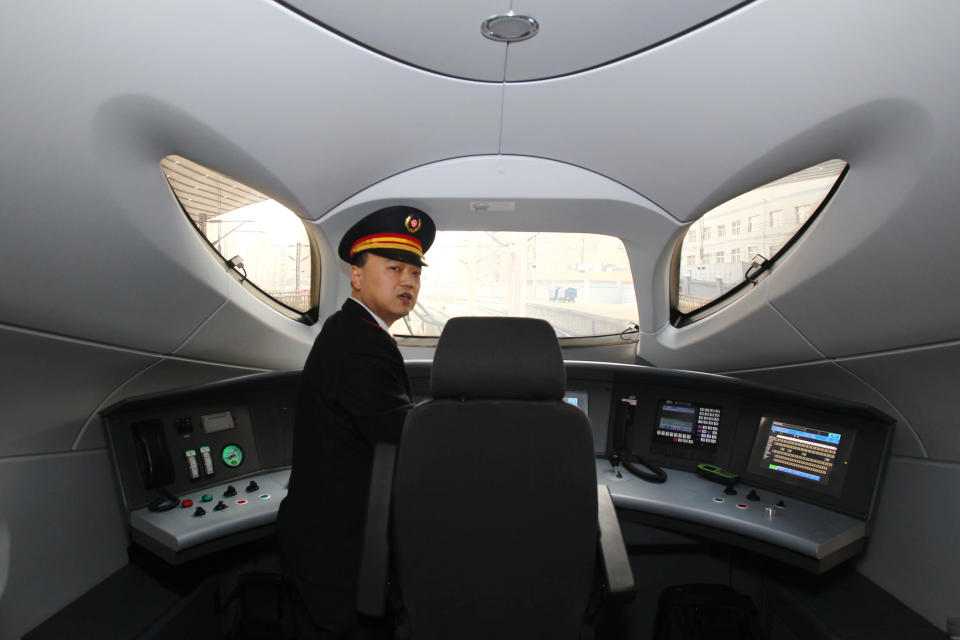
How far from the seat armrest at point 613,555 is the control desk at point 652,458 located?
0.72 meters

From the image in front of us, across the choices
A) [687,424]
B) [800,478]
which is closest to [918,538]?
[800,478]

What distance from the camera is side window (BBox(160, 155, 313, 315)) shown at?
1.93 meters

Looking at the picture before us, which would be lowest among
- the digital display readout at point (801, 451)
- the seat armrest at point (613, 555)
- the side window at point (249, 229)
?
the seat armrest at point (613, 555)

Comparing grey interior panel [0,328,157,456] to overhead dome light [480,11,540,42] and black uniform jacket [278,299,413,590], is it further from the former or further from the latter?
overhead dome light [480,11,540,42]

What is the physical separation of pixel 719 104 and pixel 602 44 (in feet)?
1.25

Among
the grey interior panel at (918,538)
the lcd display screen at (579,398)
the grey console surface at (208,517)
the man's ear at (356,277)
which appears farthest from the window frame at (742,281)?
the grey console surface at (208,517)

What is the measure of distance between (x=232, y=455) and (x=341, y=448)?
130cm

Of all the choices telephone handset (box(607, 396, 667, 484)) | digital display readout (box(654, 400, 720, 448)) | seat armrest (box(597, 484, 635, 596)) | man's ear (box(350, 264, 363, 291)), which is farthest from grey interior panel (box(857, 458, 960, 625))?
man's ear (box(350, 264, 363, 291))

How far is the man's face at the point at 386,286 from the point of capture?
2125 millimetres

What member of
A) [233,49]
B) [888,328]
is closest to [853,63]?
[888,328]

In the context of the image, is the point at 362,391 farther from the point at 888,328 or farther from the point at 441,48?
the point at 888,328

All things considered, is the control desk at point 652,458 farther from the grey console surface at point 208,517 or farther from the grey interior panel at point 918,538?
the grey interior panel at point 918,538

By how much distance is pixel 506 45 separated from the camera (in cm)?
149

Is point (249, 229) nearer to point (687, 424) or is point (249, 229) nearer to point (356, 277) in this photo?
point (356, 277)
